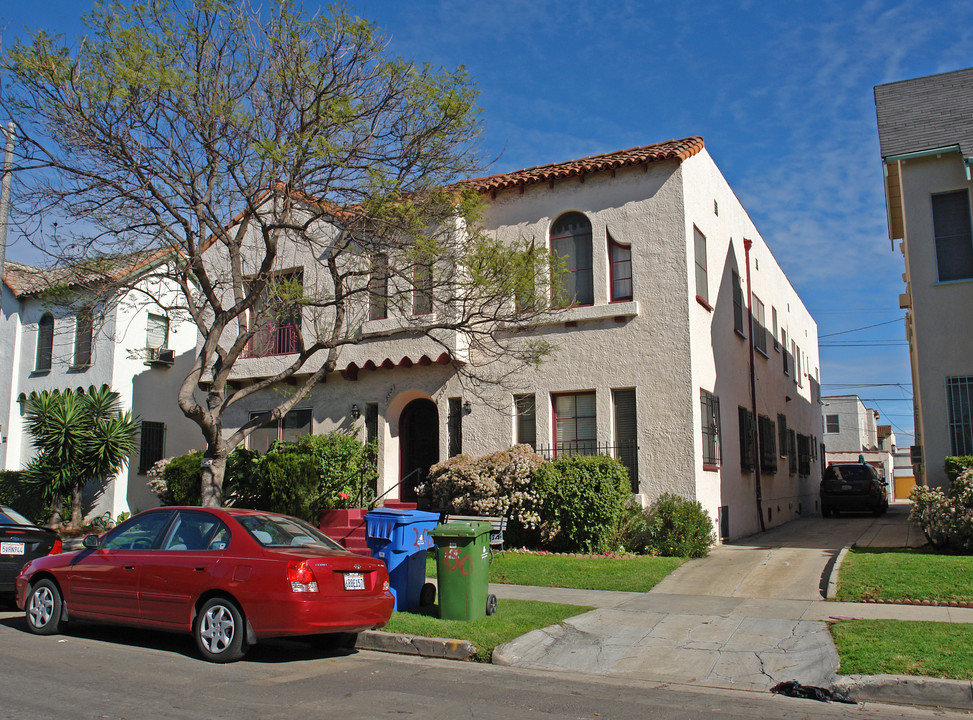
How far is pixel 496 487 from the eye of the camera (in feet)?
47.0

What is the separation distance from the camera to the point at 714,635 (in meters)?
8.43

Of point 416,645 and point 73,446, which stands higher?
point 73,446

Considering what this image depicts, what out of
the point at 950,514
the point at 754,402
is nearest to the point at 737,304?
the point at 754,402

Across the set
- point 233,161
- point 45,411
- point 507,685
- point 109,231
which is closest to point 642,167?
point 233,161

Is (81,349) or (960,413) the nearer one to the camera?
(960,413)

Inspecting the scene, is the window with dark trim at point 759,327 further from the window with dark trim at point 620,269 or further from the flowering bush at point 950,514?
the flowering bush at point 950,514

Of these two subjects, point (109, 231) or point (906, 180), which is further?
point (906, 180)

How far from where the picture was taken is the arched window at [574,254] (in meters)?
16.0

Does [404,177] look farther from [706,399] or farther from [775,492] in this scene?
[775,492]

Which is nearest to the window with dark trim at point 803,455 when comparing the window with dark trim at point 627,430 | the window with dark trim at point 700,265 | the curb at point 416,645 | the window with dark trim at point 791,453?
the window with dark trim at point 791,453

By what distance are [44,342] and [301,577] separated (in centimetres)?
1999

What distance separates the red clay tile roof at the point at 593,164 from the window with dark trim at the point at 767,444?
24.5 feet

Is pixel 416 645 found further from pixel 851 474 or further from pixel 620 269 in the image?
pixel 851 474

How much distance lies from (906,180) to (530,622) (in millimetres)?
11448
